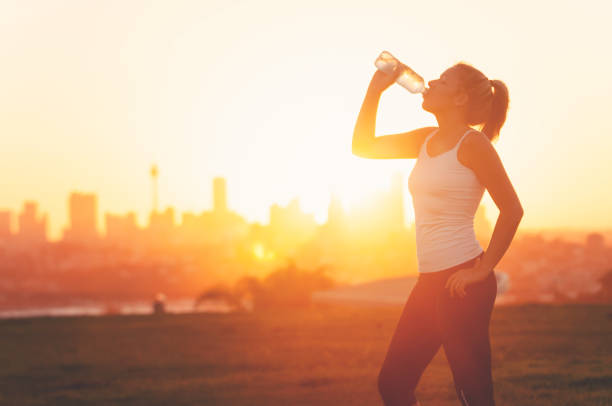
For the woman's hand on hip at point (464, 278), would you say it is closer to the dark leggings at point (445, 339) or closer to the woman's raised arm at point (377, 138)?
the dark leggings at point (445, 339)

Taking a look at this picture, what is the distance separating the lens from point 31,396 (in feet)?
Result: 25.2

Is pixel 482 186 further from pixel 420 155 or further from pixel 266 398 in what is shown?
pixel 266 398

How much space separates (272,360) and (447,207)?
20.9 ft

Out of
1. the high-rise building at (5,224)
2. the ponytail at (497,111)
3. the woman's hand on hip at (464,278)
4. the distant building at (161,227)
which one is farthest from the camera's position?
the high-rise building at (5,224)

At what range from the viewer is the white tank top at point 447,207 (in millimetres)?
3328

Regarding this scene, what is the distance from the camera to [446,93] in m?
3.52

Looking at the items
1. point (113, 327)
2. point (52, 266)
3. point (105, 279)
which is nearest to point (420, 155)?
point (113, 327)

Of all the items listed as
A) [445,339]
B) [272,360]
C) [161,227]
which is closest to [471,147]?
[445,339]

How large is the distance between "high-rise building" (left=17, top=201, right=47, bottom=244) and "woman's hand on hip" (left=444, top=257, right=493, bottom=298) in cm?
14484

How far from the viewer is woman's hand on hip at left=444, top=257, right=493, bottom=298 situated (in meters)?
3.24

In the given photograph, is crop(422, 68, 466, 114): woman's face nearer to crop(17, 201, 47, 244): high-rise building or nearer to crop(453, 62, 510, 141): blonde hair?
crop(453, 62, 510, 141): blonde hair

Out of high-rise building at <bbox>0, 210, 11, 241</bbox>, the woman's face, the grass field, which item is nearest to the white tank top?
the woman's face

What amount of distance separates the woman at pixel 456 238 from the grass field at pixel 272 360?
287 centimetres

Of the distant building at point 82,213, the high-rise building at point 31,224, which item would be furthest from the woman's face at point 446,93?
the distant building at point 82,213
